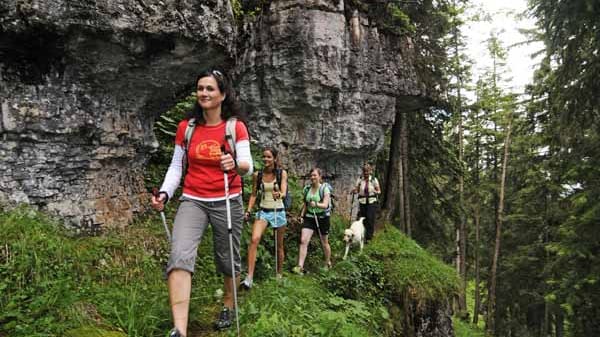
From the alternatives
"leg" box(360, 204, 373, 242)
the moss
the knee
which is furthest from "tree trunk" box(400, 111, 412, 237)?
the knee

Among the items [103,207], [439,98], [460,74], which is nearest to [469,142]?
[460,74]

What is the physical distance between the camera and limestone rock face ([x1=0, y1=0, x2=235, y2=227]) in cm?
450

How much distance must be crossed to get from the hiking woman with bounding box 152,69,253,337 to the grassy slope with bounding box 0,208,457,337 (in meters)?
0.80

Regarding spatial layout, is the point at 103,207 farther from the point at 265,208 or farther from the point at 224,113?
the point at 224,113

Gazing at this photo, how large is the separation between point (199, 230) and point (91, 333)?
1.24m

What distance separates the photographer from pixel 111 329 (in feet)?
11.8

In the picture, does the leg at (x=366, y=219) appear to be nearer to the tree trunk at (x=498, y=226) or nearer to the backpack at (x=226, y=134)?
the backpack at (x=226, y=134)

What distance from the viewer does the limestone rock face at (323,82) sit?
32.8 ft

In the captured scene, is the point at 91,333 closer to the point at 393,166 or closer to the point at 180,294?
the point at 180,294

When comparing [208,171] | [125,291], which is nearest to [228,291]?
[125,291]

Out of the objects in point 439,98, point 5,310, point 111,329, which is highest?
point 439,98

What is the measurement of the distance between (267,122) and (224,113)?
23.3ft

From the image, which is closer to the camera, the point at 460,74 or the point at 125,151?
the point at 125,151

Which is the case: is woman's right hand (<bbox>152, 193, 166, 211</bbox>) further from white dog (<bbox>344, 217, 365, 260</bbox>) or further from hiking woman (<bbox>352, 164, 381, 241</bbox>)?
hiking woman (<bbox>352, 164, 381, 241</bbox>)
